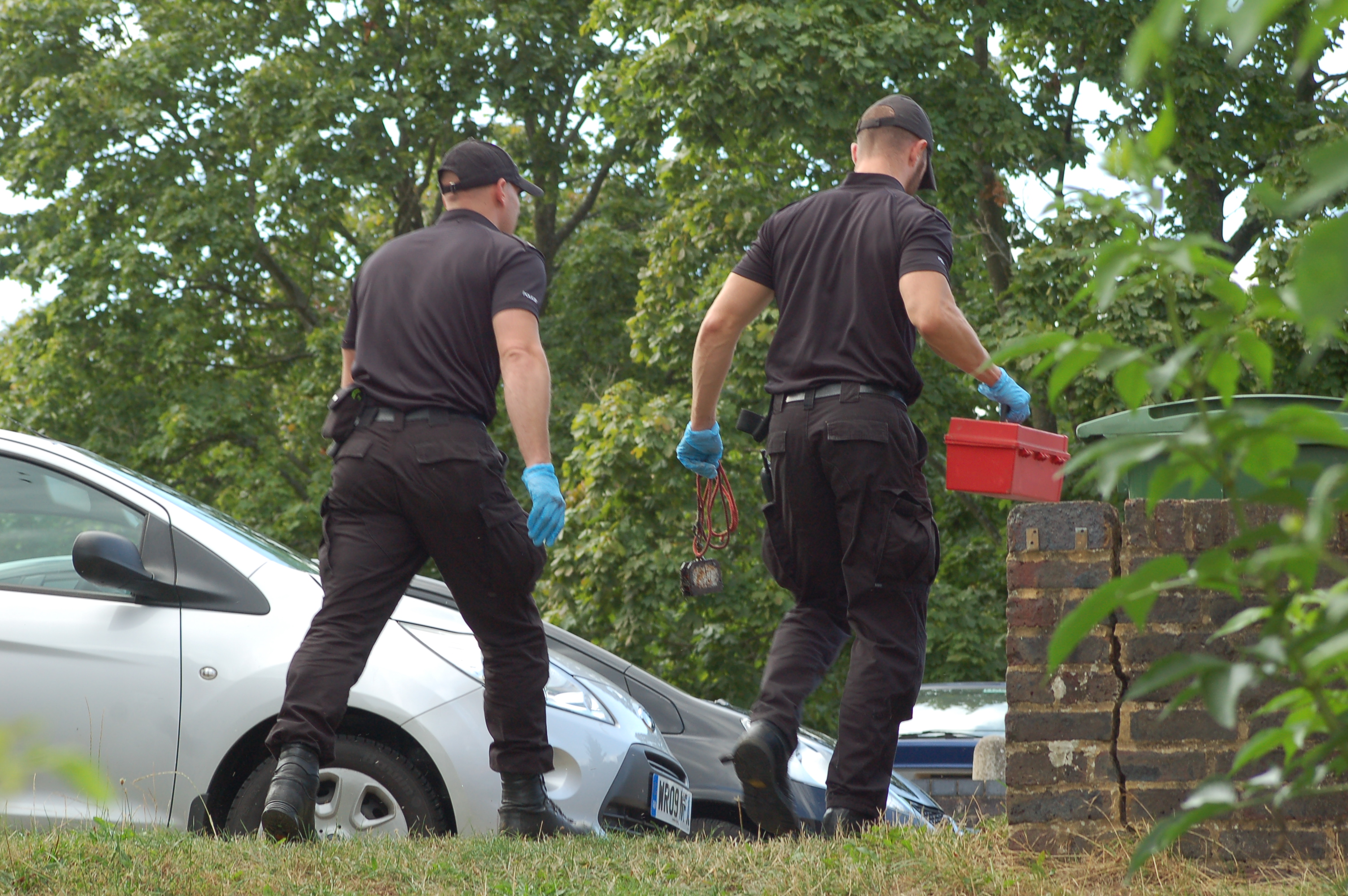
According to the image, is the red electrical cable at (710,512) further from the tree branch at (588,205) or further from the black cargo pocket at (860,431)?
the tree branch at (588,205)

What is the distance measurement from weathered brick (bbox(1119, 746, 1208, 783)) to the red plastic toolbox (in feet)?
2.40

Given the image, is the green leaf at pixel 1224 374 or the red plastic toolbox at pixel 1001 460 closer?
the green leaf at pixel 1224 374

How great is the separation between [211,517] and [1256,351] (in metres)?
3.79

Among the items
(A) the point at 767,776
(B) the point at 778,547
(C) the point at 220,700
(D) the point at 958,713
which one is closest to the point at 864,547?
(B) the point at 778,547

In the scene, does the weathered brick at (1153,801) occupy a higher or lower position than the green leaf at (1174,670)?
lower

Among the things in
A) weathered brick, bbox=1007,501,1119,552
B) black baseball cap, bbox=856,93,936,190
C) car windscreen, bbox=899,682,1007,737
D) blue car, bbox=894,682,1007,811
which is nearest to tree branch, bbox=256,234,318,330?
car windscreen, bbox=899,682,1007,737

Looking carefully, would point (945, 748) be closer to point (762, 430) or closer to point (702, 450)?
point (702, 450)

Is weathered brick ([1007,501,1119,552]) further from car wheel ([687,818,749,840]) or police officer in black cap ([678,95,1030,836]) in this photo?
car wheel ([687,818,749,840])

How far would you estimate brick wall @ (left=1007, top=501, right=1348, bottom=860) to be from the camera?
112 inches

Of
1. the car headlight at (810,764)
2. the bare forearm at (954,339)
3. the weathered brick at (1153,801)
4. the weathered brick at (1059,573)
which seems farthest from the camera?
the car headlight at (810,764)

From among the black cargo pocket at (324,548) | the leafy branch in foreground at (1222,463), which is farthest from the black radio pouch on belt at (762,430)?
the leafy branch in foreground at (1222,463)

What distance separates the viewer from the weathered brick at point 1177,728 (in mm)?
2875

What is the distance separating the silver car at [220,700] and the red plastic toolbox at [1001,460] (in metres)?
1.41

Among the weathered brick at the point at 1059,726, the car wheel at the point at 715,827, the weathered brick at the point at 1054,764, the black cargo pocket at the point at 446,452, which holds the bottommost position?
the car wheel at the point at 715,827
